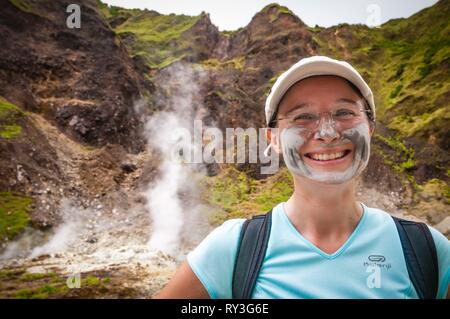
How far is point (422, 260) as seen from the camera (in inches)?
85.7

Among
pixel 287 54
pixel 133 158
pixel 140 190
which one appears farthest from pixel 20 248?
pixel 287 54

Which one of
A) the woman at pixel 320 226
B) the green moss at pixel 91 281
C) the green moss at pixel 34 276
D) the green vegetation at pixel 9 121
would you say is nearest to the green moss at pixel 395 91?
the green moss at pixel 91 281

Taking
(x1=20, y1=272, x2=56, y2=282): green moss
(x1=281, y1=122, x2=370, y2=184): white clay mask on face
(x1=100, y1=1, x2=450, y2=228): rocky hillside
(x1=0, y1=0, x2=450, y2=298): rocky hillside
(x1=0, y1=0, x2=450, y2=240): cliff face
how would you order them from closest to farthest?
(x1=281, y1=122, x2=370, y2=184): white clay mask on face → (x1=20, y1=272, x2=56, y2=282): green moss → (x1=0, y1=0, x2=450, y2=298): rocky hillside → (x1=0, y1=0, x2=450, y2=240): cliff face → (x1=100, y1=1, x2=450, y2=228): rocky hillside


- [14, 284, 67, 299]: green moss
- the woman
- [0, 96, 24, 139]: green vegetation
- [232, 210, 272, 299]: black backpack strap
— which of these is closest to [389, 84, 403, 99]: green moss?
[0, 96, 24, 139]: green vegetation

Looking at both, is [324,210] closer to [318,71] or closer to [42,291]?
[318,71]

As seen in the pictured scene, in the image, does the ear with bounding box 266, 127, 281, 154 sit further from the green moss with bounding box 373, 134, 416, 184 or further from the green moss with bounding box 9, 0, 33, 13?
→ the green moss with bounding box 9, 0, 33, 13

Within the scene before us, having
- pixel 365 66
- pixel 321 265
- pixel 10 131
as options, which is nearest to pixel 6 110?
pixel 10 131

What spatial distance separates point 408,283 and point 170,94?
149 ft

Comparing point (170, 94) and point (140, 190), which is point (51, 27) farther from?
point (140, 190)

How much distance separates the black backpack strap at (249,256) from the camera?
7.23 feet

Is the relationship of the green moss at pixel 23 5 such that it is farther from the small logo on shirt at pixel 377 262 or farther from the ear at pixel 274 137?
the small logo on shirt at pixel 377 262

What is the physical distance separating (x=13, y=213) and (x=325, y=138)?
71.6 feet

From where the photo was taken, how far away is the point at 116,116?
1396 inches

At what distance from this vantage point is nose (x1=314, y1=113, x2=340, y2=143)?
242 cm
